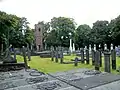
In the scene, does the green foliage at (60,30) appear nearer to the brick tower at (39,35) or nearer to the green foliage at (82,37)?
the green foliage at (82,37)

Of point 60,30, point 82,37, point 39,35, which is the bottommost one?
point 82,37

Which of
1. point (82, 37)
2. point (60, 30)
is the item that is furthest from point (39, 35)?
point (82, 37)

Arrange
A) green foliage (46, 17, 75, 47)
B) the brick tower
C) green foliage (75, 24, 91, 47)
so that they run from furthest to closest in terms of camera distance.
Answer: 1. the brick tower
2. green foliage (75, 24, 91, 47)
3. green foliage (46, 17, 75, 47)

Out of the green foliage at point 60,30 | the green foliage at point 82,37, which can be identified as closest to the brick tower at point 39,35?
the green foliage at point 60,30

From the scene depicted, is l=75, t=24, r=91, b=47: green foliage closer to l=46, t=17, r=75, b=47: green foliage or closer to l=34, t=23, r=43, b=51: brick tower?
l=46, t=17, r=75, b=47: green foliage

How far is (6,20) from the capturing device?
17.1 metres

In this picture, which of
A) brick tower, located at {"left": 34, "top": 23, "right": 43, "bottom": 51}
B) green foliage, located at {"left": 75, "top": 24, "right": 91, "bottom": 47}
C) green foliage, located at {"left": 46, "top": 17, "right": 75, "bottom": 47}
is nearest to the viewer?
green foliage, located at {"left": 46, "top": 17, "right": 75, "bottom": 47}

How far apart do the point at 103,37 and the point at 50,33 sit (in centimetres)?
1126

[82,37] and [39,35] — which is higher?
[39,35]

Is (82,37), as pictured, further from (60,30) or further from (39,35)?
(39,35)

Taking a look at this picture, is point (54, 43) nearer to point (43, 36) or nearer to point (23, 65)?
point (43, 36)

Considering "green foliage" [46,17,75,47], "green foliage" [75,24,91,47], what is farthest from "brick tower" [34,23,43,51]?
"green foliage" [75,24,91,47]

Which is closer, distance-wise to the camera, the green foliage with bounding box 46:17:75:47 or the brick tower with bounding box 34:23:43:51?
the green foliage with bounding box 46:17:75:47

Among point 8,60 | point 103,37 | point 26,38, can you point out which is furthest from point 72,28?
point 8,60
